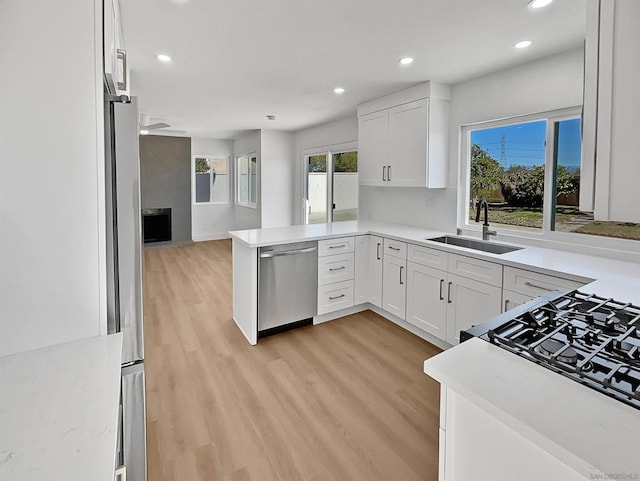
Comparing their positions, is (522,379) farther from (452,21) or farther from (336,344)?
(336,344)

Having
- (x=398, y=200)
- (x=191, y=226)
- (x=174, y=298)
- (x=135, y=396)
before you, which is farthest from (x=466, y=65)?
(x=191, y=226)

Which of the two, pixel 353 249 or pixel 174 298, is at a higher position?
pixel 353 249

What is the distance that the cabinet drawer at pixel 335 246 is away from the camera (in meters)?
3.55

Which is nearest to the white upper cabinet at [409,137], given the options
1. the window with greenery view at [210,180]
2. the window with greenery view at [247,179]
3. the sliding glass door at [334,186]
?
the sliding glass door at [334,186]

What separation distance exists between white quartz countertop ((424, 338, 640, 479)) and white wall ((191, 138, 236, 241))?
322 inches

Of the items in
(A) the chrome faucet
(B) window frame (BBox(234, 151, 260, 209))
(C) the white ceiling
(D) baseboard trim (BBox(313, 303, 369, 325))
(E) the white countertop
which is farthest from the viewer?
(B) window frame (BBox(234, 151, 260, 209))

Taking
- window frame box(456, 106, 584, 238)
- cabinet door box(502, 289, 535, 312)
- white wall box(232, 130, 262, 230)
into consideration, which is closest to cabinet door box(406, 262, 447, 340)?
cabinet door box(502, 289, 535, 312)

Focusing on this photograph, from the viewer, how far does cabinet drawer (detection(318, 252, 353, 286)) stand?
3581 millimetres

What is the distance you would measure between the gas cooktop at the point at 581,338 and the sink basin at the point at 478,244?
166 cm

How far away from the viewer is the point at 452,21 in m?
2.26

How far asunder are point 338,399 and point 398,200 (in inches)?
106

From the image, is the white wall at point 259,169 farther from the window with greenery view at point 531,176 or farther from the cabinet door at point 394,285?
the window with greenery view at point 531,176

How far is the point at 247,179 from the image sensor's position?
8.18 meters

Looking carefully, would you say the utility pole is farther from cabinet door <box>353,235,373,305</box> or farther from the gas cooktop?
the gas cooktop
